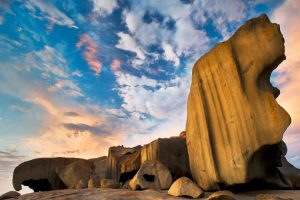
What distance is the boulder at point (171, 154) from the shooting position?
1348cm

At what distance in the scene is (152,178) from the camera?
10.6m

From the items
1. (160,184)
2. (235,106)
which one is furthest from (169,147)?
(235,106)

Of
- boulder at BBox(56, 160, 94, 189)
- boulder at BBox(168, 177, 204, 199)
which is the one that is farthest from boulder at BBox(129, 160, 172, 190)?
boulder at BBox(56, 160, 94, 189)

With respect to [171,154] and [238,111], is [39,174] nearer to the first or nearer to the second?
[171,154]

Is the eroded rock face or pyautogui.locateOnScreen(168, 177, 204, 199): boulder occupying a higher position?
the eroded rock face

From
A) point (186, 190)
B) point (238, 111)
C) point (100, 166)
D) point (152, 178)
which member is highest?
point (100, 166)

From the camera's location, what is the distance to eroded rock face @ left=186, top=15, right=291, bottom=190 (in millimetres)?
8258

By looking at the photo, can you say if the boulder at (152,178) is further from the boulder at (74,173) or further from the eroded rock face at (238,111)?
the boulder at (74,173)

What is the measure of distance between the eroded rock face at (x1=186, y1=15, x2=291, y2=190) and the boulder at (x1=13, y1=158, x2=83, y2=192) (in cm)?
1460

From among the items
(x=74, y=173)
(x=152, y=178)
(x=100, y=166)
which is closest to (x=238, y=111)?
(x=152, y=178)

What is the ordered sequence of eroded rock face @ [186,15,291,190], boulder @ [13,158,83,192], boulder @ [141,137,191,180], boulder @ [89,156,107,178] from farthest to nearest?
boulder @ [89,156,107,178] < boulder @ [13,158,83,192] < boulder @ [141,137,191,180] < eroded rock face @ [186,15,291,190]

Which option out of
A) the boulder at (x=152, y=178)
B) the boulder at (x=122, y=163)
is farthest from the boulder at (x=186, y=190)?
the boulder at (x=122, y=163)

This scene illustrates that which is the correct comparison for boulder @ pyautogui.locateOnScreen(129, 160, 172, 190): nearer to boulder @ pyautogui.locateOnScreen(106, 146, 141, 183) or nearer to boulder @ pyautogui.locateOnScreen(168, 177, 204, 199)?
boulder @ pyautogui.locateOnScreen(168, 177, 204, 199)

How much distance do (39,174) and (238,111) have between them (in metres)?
17.6
